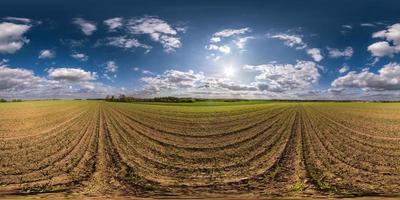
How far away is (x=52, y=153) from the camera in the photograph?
634 inches

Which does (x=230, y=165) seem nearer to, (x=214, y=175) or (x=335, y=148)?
(x=214, y=175)

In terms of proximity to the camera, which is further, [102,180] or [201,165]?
[201,165]

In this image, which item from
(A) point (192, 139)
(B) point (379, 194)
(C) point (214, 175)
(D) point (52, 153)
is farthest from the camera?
(A) point (192, 139)

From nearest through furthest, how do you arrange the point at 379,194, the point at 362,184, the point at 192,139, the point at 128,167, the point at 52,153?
1. the point at 379,194
2. the point at 362,184
3. the point at 128,167
4. the point at 52,153
5. the point at 192,139

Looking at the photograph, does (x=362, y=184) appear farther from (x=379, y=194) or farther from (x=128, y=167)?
(x=128, y=167)

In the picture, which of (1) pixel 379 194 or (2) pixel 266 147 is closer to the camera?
(1) pixel 379 194

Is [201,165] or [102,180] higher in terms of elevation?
[201,165]

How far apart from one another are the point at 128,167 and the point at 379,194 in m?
8.13

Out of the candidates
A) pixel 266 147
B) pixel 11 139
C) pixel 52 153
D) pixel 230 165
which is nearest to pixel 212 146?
pixel 266 147

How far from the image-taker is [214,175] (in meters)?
12.1

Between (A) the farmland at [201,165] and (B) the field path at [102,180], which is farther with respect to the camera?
(A) the farmland at [201,165]

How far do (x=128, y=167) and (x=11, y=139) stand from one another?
462 inches

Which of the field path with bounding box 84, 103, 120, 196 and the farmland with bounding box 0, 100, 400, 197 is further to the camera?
the farmland with bounding box 0, 100, 400, 197

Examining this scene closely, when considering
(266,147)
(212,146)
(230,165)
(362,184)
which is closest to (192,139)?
(212,146)
